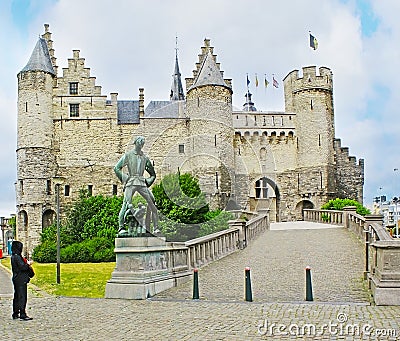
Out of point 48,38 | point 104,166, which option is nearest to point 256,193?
point 104,166

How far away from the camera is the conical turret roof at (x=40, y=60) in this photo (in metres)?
46.7

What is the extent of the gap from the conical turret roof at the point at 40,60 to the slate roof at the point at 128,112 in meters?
6.68

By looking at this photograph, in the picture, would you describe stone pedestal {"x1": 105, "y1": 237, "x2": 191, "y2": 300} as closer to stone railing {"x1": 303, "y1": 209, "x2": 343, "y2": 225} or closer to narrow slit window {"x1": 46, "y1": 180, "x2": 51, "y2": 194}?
stone railing {"x1": 303, "y1": 209, "x2": 343, "y2": 225}

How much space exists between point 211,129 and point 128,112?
28.4 feet

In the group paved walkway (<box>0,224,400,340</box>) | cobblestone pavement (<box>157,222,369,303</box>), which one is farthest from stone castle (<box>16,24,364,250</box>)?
paved walkway (<box>0,224,400,340</box>)

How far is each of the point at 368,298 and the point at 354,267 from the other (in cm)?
455

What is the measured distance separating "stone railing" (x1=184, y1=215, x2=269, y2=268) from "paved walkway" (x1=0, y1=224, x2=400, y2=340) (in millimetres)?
891

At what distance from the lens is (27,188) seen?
46000 mm

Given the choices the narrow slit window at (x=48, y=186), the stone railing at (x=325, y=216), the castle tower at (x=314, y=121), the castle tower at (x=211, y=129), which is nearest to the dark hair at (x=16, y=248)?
the stone railing at (x=325, y=216)

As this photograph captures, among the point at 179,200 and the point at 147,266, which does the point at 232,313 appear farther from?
the point at 179,200

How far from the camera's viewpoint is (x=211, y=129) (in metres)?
46.8

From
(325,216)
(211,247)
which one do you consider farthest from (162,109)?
(211,247)

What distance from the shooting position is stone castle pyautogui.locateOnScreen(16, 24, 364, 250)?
46.5 m

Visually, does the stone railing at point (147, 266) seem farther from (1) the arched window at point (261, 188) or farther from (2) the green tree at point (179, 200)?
(1) the arched window at point (261, 188)
